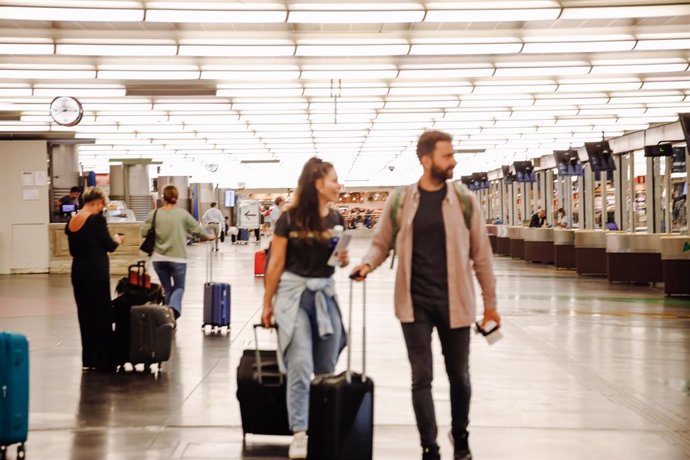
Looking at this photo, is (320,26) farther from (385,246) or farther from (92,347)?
(385,246)

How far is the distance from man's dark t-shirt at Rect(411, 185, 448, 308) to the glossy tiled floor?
3.17 ft

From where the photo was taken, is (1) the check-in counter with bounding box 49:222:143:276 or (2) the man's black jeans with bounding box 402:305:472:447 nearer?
(2) the man's black jeans with bounding box 402:305:472:447

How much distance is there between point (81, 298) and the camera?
29.3 ft

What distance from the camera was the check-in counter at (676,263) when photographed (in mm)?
17406

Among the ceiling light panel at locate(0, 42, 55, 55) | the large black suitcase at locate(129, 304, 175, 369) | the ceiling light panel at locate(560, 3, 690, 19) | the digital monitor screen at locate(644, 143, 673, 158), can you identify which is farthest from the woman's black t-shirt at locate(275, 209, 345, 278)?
the digital monitor screen at locate(644, 143, 673, 158)

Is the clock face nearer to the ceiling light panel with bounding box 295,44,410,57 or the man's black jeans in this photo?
the ceiling light panel with bounding box 295,44,410,57

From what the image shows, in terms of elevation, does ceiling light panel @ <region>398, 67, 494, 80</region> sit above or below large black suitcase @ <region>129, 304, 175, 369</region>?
above

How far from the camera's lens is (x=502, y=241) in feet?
123

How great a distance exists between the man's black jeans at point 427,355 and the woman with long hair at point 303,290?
21.6 inches

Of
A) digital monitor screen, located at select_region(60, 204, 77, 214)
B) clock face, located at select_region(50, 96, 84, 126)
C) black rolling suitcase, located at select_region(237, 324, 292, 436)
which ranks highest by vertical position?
clock face, located at select_region(50, 96, 84, 126)

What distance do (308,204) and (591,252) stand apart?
1932cm

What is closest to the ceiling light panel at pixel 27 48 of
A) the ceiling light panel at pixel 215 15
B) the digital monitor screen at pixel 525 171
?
the ceiling light panel at pixel 215 15

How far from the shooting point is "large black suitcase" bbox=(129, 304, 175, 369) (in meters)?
8.97

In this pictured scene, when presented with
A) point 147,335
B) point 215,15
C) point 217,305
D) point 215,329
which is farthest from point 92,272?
point 215,15
